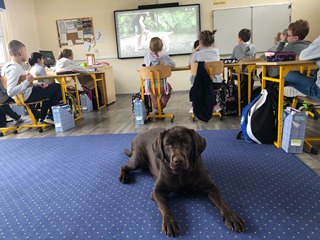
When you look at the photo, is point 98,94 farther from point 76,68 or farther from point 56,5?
point 56,5

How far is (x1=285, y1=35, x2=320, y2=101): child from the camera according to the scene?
184 cm

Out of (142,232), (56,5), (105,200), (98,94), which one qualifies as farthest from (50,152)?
(56,5)

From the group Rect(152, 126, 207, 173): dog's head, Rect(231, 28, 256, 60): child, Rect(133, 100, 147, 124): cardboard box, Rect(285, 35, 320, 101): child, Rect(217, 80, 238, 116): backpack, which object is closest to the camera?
Rect(152, 126, 207, 173): dog's head

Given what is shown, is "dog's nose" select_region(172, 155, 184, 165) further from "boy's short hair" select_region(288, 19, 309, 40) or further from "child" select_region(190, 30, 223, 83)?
"boy's short hair" select_region(288, 19, 309, 40)

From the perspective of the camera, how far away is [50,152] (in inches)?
97.3

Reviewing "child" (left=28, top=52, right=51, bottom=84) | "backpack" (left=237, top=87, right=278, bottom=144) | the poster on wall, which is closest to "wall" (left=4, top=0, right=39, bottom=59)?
the poster on wall

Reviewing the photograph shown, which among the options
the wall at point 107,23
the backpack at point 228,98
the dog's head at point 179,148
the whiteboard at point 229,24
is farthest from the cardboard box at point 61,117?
the whiteboard at point 229,24

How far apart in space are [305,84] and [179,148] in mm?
1459

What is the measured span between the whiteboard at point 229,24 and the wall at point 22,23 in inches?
196

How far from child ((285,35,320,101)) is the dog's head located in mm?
1279

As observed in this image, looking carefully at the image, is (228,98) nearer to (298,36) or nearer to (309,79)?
(298,36)

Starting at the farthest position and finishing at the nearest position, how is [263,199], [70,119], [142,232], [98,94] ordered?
[98,94] → [70,119] → [263,199] → [142,232]

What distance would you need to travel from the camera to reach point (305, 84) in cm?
201

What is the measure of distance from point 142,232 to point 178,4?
6091 mm
